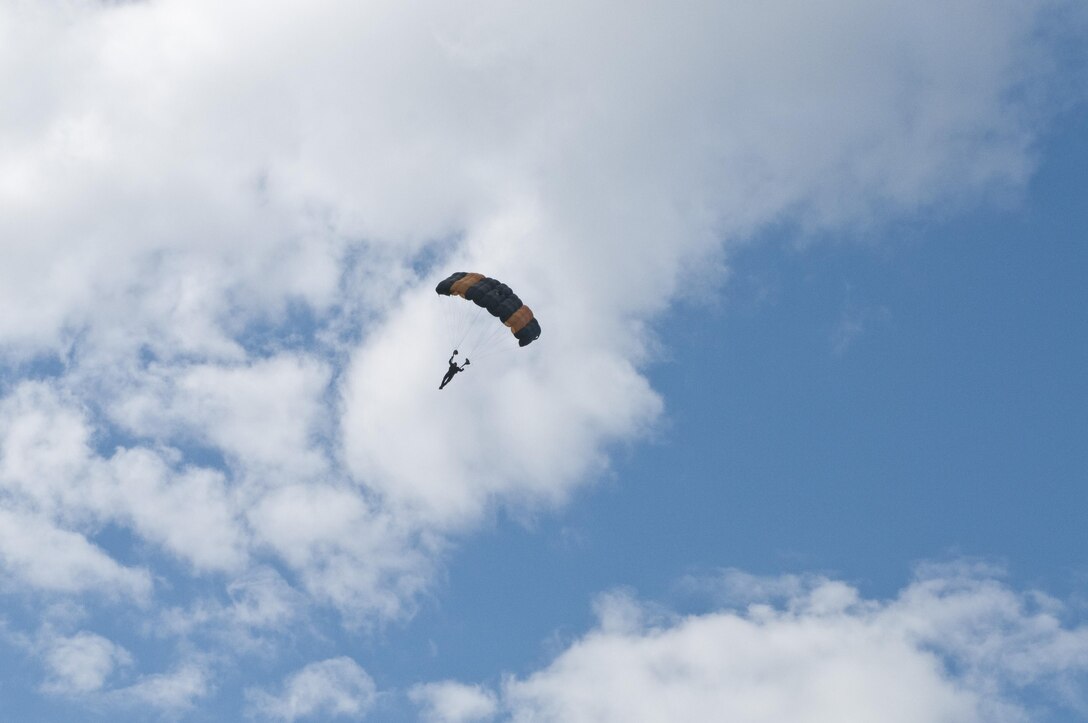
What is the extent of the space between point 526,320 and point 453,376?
6.97m

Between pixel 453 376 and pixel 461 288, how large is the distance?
6.77m

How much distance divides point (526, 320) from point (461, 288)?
5.01 m

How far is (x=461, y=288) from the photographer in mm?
90688

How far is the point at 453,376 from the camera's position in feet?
307

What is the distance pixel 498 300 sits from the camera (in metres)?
90.1

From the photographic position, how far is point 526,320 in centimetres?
9106

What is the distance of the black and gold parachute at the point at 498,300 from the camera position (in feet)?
295

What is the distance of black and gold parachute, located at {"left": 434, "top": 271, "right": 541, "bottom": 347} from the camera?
295 feet
